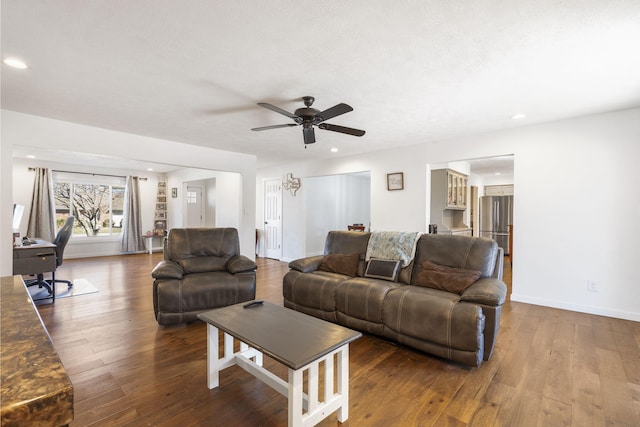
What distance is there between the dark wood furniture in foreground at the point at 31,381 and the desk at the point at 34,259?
13.3 feet

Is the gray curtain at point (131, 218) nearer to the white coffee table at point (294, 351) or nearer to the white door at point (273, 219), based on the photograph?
the white door at point (273, 219)

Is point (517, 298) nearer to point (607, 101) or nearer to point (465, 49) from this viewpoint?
point (607, 101)

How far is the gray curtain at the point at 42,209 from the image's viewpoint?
6.71 m

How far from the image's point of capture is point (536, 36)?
1.99m

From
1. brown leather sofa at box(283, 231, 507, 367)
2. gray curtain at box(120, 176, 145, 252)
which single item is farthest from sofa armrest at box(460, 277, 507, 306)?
gray curtain at box(120, 176, 145, 252)

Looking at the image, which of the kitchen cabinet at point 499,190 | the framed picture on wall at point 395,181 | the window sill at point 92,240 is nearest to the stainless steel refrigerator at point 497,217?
the kitchen cabinet at point 499,190

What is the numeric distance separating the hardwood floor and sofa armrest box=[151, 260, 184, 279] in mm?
516

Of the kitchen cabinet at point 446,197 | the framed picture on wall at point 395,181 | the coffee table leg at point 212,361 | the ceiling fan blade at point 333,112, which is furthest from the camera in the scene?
the kitchen cabinet at point 446,197

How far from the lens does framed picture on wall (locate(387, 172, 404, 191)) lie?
17.3 ft

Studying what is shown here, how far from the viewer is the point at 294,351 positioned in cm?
160

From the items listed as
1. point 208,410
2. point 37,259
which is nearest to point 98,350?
point 208,410

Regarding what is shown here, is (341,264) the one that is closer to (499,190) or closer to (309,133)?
(309,133)

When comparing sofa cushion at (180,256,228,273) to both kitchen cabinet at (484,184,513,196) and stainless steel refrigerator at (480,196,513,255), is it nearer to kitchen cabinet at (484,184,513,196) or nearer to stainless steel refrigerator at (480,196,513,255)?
stainless steel refrigerator at (480,196,513,255)

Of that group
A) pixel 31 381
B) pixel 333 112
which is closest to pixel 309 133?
pixel 333 112
